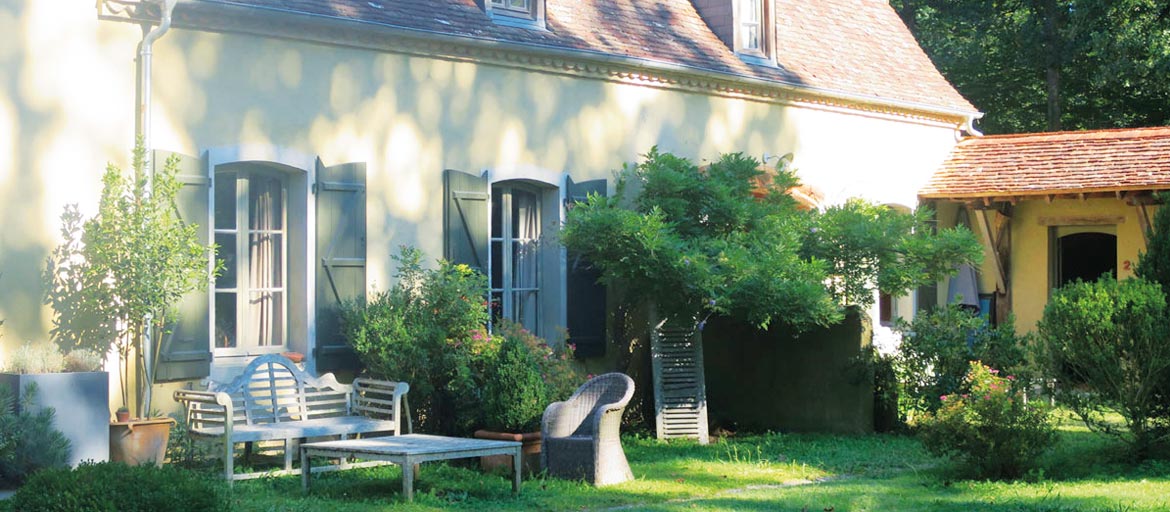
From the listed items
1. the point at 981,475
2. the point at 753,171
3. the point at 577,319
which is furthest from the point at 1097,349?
the point at 577,319

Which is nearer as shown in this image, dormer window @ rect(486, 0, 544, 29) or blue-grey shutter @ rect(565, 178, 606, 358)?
dormer window @ rect(486, 0, 544, 29)

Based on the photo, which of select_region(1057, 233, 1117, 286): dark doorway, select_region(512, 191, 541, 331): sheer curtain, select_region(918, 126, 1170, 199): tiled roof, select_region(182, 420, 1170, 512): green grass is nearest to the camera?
select_region(182, 420, 1170, 512): green grass

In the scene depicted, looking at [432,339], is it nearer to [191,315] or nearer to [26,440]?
[191,315]

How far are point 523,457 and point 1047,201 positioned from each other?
32.3 ft

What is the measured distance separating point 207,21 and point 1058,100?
1976cm

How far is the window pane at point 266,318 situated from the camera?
35.5 feet

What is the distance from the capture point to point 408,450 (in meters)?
8.40

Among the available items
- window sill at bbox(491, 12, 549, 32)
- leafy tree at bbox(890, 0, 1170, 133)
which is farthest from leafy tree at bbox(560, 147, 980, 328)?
leafy tree at bbox(890, 0, 1170, 133)

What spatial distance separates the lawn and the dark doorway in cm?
819

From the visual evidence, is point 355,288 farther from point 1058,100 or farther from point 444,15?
point 1058,100

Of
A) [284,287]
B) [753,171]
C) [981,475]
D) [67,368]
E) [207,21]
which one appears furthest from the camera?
[753,171]

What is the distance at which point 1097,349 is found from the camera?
Answer: 10.0m

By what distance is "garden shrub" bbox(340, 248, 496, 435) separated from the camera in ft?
34.7

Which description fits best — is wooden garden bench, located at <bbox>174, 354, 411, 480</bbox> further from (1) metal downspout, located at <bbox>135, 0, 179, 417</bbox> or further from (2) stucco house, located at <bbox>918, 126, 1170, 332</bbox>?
(2) stucco house, located at <bbox>918, 126, 1170, 332</bbox>
